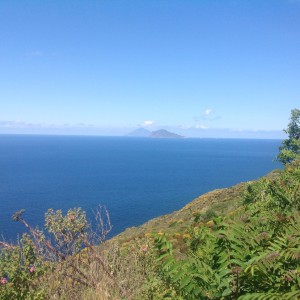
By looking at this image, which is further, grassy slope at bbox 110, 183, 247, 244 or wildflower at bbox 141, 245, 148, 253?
grassy slope at bbox 110, 183, 247, 244

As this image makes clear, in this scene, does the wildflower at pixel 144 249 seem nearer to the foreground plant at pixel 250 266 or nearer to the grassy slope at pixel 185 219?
the foreground plant at pixel 250 266

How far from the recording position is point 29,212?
7594 centimetres

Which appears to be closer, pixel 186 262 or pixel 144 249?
pixel 186 262

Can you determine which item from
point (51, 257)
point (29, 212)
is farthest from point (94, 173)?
point (51, 257)

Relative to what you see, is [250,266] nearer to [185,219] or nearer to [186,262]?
[186,262]

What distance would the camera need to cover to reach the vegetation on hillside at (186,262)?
2.96 meters

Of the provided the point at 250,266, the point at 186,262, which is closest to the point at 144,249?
the point at 186,262

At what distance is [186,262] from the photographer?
3.60 meters

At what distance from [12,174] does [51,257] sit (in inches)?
5697

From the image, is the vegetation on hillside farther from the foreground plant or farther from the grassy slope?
the grassy slope

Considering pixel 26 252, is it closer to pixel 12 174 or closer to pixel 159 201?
pixel 159 201

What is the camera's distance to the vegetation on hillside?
2955 millimetres

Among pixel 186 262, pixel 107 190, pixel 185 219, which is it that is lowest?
pixel 107 190

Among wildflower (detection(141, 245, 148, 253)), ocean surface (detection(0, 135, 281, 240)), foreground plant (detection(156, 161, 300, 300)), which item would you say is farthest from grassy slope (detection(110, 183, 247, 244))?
foreground plant (detection(156, 161, 300, 300))
